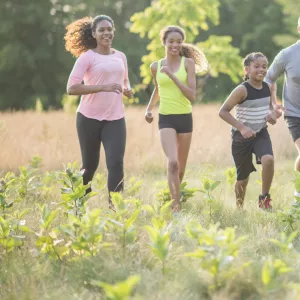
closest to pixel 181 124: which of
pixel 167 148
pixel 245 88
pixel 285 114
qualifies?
pixel 167 148

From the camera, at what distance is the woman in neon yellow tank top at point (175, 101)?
5.67 m

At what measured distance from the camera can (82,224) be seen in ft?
11.3

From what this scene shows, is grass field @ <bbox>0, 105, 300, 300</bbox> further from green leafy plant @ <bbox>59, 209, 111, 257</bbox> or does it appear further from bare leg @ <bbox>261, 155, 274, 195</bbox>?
bare leg @ <bbox>261, 155, 274, 195</bbox>

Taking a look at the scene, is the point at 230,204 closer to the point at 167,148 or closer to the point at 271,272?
the point at 167,148

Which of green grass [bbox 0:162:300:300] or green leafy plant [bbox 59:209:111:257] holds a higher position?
green leafy plant [bbox 59:209:111:257]

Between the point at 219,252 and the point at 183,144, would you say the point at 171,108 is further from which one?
the point at 219,252

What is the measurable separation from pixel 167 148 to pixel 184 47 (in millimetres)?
977

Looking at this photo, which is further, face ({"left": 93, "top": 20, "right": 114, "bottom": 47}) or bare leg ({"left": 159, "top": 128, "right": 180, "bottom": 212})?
face ({"left": 93, "top": 20, "right": 114, "bottom": 47})

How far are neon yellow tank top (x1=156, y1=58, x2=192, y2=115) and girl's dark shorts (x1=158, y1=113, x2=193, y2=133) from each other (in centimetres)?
3

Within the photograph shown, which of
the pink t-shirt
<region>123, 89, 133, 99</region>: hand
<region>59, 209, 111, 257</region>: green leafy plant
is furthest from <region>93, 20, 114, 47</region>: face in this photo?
<region>59, 209, 111, 257</region>: green leafy plant

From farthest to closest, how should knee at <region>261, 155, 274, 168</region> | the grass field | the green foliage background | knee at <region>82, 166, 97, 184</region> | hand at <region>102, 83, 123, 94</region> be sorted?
1. the green foliage background
2. knee at <region>82, 166, 97, 184</region>
3. knee at <region>261, 155, 274, 168</region>
4. hand at <region>102, 83, 123, 94</region>
5. the grass field

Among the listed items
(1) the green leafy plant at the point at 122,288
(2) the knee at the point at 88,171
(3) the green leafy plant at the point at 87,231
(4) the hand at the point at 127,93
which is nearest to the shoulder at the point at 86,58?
(4) the hand at the point at 127,93

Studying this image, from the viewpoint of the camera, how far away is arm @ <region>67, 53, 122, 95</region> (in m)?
5.51

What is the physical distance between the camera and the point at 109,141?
5715 mm
